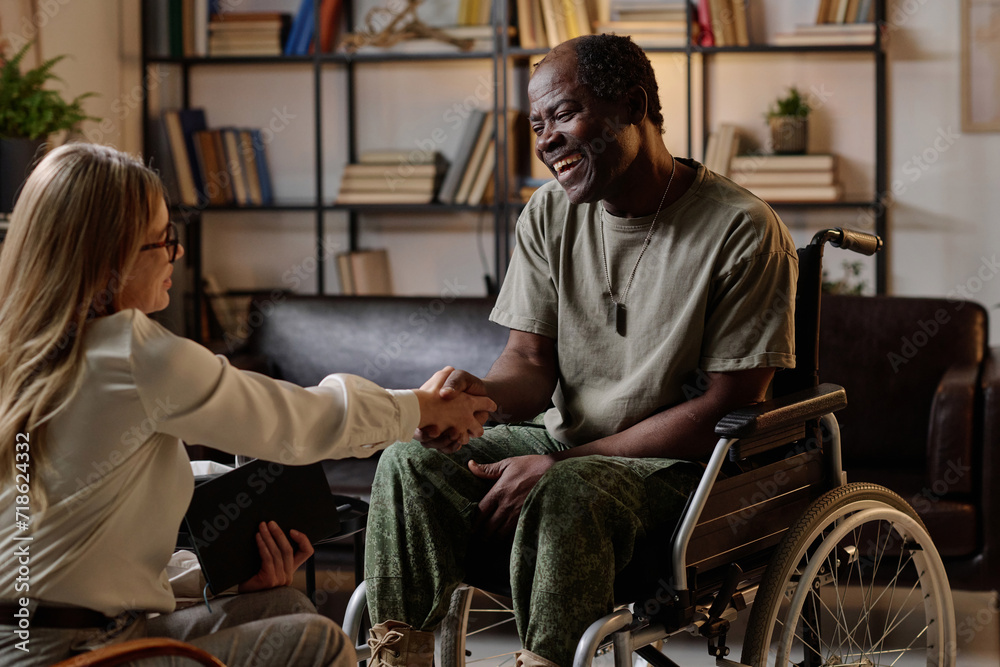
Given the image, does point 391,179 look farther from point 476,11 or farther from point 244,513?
point 244,513

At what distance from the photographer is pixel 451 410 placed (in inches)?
58.5

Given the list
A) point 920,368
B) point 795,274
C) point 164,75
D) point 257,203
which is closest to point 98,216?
point 795,274

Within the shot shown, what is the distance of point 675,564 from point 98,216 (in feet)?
2.72

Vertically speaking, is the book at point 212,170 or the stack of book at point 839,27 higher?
the stack of book at point 839,27

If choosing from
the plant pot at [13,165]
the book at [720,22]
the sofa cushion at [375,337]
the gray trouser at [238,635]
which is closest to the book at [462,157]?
the book at [720,22]

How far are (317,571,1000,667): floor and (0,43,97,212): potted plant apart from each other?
4.40ft

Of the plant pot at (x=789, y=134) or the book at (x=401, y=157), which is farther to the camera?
the book at (x=401, y=157)

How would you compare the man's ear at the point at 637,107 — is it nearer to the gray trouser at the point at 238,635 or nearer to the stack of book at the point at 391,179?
the gray trouser at the point at 238,635

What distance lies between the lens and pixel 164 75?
4137 mm

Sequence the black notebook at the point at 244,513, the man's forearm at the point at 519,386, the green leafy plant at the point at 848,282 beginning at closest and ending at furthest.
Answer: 1. the black notebook at the point at 244,513
2. the man's forearm at the point at 519,386
3. the green leafy plant at the point at 848,282

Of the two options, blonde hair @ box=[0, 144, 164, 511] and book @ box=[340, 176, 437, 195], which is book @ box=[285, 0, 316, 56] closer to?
book @ box=[340, 176, 437, 195]

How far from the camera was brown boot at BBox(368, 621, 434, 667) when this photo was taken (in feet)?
4.62

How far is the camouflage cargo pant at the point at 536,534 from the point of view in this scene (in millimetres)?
1333

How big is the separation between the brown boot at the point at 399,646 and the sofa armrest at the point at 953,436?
149 centimetres
